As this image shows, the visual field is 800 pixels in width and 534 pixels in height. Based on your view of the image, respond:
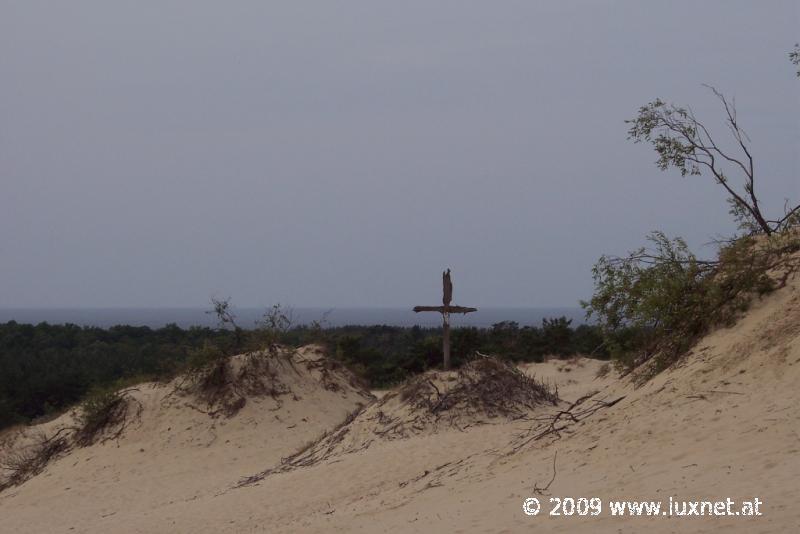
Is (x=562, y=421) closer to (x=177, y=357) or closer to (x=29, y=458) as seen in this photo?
(x=29, y=458)

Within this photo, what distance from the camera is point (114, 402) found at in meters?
21.0

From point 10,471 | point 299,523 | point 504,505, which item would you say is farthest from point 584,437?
point 10,471

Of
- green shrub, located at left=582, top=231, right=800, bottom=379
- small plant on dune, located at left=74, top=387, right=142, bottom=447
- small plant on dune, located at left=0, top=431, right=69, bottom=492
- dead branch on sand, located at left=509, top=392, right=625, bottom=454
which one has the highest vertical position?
green shrub, located at left=582, top=231, right=800, bottom=379

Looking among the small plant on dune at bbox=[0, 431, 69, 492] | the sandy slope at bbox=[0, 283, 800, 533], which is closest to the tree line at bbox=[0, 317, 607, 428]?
the small plant on dune at bbox=[0, 431, 69, 492]

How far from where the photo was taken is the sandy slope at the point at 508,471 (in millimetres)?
8258

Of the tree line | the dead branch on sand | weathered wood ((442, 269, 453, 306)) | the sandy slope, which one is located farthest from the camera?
the tree line

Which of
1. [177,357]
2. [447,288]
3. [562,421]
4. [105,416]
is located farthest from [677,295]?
[177,357]

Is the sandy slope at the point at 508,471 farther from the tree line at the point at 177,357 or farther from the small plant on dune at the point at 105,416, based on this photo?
the tree line at the point at 177,357

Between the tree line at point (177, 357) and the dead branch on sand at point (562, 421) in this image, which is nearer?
the dead branch on sand at point (562, 421)

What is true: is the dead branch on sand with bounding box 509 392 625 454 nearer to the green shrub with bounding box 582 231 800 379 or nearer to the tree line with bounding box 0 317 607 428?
the green shrub with bounding box 582 231 800 379

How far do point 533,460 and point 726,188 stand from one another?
23.3ft

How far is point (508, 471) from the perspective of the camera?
10930 mm

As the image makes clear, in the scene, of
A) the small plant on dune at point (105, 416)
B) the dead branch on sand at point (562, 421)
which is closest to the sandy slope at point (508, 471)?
the dead branch on sand at point (562, 421)

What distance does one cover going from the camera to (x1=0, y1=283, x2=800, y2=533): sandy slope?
27.1 ft
